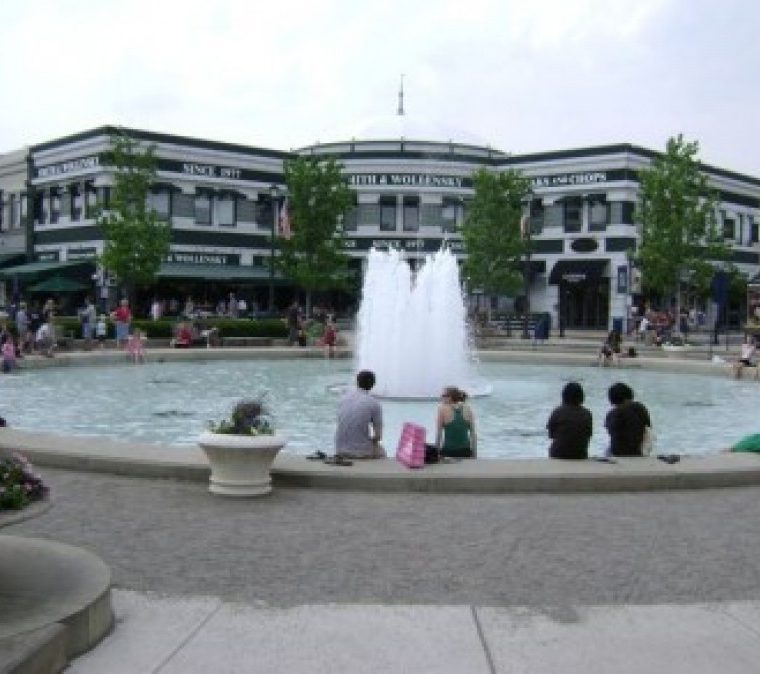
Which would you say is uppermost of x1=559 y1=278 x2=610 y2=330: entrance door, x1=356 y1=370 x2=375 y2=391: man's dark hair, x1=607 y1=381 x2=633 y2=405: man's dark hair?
x1=559 y1=278 x2=610 y2=330: entrance door

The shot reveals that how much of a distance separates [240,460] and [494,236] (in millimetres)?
47519

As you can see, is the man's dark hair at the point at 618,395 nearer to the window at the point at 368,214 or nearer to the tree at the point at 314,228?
the tree at the point at 314,228

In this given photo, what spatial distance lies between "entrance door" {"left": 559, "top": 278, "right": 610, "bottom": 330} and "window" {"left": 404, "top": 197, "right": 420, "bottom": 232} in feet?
33.9

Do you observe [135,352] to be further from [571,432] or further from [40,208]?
[40,208]

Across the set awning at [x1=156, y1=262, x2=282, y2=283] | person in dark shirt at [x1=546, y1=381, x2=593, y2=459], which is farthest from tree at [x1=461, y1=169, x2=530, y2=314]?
person in dark shirt at [x1=546, y1=381, x2=593, y2=459]

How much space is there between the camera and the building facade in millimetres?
58219

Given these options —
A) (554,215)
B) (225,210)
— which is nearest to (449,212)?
(554,215)

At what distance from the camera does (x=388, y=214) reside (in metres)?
66.1

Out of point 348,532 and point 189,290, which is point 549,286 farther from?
point 348,532

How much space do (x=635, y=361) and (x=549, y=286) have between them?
31.6 metres

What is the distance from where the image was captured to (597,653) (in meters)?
5.91

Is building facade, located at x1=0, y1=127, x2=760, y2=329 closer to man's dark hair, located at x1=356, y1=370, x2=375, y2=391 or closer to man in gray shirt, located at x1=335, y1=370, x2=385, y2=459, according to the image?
man's dark hair, located at x1=356, y1=370, x2=375, y2=391

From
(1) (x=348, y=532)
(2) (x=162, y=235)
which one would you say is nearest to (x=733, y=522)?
(1) (x=348, y=532)

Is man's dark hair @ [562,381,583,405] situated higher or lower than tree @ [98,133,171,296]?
lower
